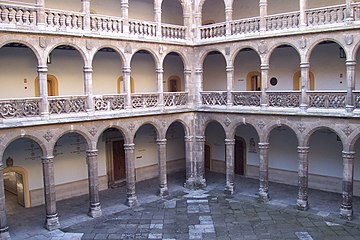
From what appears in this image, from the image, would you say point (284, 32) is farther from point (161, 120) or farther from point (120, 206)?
point (120, 206)

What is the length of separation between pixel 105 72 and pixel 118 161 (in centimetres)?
502

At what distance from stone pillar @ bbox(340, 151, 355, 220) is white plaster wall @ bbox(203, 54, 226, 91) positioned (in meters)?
8.90

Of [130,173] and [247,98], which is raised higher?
[247,98]

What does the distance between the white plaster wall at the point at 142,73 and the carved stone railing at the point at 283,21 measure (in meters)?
7.35

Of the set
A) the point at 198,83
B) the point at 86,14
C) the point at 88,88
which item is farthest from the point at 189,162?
the point at 86,14

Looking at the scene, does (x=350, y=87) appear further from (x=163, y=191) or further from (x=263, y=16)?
(x=163, y=191)

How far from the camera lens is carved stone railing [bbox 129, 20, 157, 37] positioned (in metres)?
17.4

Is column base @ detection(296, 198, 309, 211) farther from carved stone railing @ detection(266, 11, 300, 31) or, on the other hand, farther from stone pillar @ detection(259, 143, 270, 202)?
carved stone railing @ detection(266, 11, 300, 31)

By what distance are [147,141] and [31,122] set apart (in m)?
9.10

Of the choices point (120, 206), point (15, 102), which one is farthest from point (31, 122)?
point (120, 206)

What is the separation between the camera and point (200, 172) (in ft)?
66.9

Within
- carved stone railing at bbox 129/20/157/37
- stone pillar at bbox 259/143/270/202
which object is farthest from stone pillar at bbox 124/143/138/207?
stone pillar at bbox 259/143/270/202

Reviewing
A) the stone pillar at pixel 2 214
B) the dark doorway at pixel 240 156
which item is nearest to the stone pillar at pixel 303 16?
the dark doorway at pixel 240 156

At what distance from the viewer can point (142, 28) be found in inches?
699
